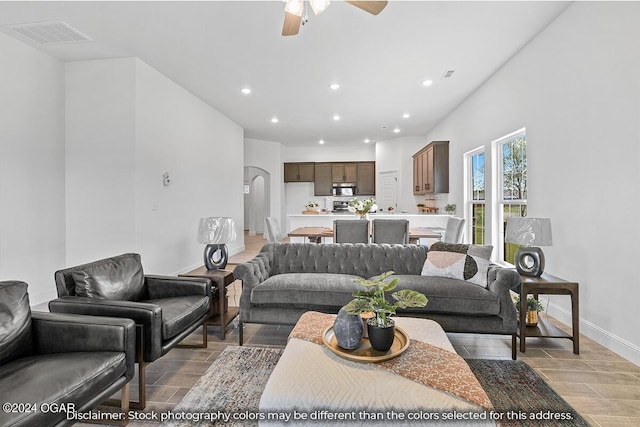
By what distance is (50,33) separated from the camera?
3305mm

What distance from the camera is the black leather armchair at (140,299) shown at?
194 centimetres

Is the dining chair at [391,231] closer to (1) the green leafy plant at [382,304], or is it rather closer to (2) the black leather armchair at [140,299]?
(2) the black leather armchair at [140,299]

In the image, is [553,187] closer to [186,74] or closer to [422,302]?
[422,302]

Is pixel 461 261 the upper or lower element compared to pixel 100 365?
upper

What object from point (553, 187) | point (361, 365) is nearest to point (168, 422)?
point (361, 365)

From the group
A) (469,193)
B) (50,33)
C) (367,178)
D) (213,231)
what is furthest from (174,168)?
(367,178)

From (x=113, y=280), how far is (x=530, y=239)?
3.40m

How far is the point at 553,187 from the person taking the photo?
3.25 metres

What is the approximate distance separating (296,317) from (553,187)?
9.60ft

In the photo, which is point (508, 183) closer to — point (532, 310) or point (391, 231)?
point (391, 231)

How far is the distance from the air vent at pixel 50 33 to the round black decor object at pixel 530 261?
4955 millimetres

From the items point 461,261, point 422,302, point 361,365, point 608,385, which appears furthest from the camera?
point 461,261

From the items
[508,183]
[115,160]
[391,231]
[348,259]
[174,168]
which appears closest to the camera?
[348,259]

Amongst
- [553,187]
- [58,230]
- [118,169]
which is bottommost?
[58,230]
